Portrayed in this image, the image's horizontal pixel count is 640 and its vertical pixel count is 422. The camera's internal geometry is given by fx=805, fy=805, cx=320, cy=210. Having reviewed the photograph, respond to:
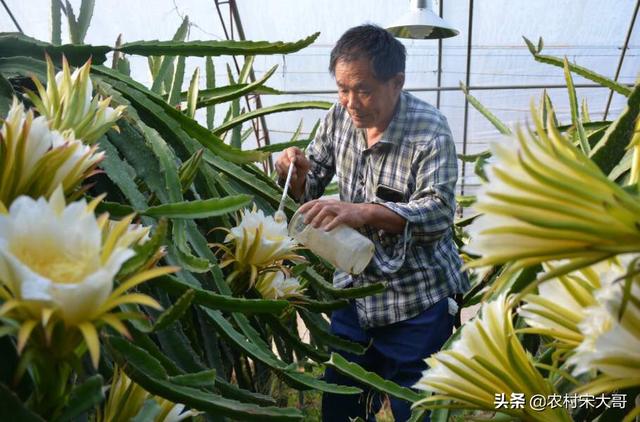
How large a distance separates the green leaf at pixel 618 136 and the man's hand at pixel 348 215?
711mm

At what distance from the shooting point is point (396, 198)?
170 cm

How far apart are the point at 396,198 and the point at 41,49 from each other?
918mm

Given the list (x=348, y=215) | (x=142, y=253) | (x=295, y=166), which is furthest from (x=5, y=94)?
(x=295, y=166)

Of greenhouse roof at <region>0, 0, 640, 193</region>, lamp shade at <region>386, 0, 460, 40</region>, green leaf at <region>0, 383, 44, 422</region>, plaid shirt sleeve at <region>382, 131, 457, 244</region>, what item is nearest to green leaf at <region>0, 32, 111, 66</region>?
green leaf at <region>0, 383, 44, 422</region>

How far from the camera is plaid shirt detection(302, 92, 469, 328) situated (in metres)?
1.58

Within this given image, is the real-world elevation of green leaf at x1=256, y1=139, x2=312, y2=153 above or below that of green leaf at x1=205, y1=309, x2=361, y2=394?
below

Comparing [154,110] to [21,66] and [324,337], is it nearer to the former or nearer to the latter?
[21,66]

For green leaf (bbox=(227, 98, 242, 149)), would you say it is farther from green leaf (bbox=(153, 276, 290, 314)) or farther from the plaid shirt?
green leaf (bbox=(153, 276, 290, 314))

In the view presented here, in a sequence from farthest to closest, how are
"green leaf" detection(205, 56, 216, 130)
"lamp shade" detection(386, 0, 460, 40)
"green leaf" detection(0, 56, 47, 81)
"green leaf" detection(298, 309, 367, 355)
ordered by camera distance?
"lamp shade" detection(386, 0, 460, 40), "green leaf" detection(205, 56, 216, 130), "green leaf" detection(298, 309, 367, 355), "green leaf" detection(0, 56, 47, 81)

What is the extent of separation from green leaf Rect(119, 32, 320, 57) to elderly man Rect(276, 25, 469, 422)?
585 millimetres

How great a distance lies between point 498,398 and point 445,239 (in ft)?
4.20

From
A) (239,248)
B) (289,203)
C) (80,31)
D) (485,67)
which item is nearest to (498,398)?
(239,248)

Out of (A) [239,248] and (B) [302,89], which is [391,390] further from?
(B) [302,89]

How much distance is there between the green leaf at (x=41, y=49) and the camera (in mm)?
929
